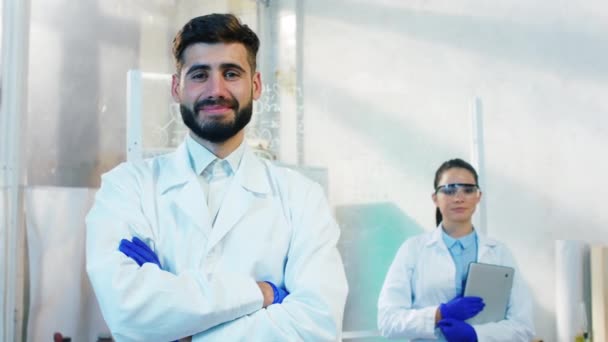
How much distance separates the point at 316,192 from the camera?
1.38 metres

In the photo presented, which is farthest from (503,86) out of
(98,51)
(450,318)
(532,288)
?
(98,51)

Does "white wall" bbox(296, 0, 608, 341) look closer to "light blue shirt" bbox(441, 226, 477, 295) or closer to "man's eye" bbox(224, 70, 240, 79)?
"light blue shirt" bbox(441, 226, 477, 295)

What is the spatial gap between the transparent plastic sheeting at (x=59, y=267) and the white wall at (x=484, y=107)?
1.16m

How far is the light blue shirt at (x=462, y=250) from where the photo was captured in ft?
7.18

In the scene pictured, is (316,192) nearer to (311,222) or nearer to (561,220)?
(311,222)

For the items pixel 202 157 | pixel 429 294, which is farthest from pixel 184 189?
pixel 429 294

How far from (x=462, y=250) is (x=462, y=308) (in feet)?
0.79

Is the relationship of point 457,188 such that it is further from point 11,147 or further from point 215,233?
point 11,147

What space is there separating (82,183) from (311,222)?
58.6 inches

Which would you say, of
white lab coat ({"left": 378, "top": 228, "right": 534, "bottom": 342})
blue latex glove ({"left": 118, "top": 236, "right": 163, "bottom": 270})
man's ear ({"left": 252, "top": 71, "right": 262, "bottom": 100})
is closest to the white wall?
white lab coat ({"left": 378, "top": 228, "right": 534, "bottom": 342})

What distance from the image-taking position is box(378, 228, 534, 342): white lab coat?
2033 millimetres

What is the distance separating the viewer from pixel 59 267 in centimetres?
230

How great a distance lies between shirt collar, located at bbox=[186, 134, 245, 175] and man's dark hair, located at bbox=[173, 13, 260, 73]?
6.2 inches

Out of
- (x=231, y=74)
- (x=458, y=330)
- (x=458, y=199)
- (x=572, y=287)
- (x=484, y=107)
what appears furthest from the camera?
(x=484, y=107)
